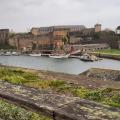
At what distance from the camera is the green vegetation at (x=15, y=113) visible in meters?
2.60

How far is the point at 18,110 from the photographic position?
2732 millimetres

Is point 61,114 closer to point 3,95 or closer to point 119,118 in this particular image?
point 119,118

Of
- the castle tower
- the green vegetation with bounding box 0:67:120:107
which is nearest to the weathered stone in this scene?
the green vegetation with bounding box 0:67:120:107

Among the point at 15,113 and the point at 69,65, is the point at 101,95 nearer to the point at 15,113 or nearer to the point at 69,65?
the point at 15,113

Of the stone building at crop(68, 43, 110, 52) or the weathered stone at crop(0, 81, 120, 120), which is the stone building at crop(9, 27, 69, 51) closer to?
the stone building at crop(68, 43, 110, 52)

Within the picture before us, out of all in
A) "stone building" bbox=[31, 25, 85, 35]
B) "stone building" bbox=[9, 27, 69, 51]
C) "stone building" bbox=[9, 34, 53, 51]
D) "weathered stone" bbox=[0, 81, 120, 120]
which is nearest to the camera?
"weathered stone" bbox=[0, 81, 120, 120]

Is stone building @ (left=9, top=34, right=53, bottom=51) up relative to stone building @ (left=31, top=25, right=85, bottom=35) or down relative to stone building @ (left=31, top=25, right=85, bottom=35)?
down

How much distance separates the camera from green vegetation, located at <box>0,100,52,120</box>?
2.60m

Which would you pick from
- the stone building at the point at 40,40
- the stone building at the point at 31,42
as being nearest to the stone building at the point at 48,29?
the stone building at the point at 40,40

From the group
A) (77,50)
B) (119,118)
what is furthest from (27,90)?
(77,50)

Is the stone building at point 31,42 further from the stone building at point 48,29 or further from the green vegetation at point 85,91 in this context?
the green vegetation at point 85,91

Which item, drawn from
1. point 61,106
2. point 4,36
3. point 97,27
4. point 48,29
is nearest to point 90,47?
point 97,27

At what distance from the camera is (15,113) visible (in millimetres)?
2736

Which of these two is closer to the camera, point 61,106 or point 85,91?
point 61,106
